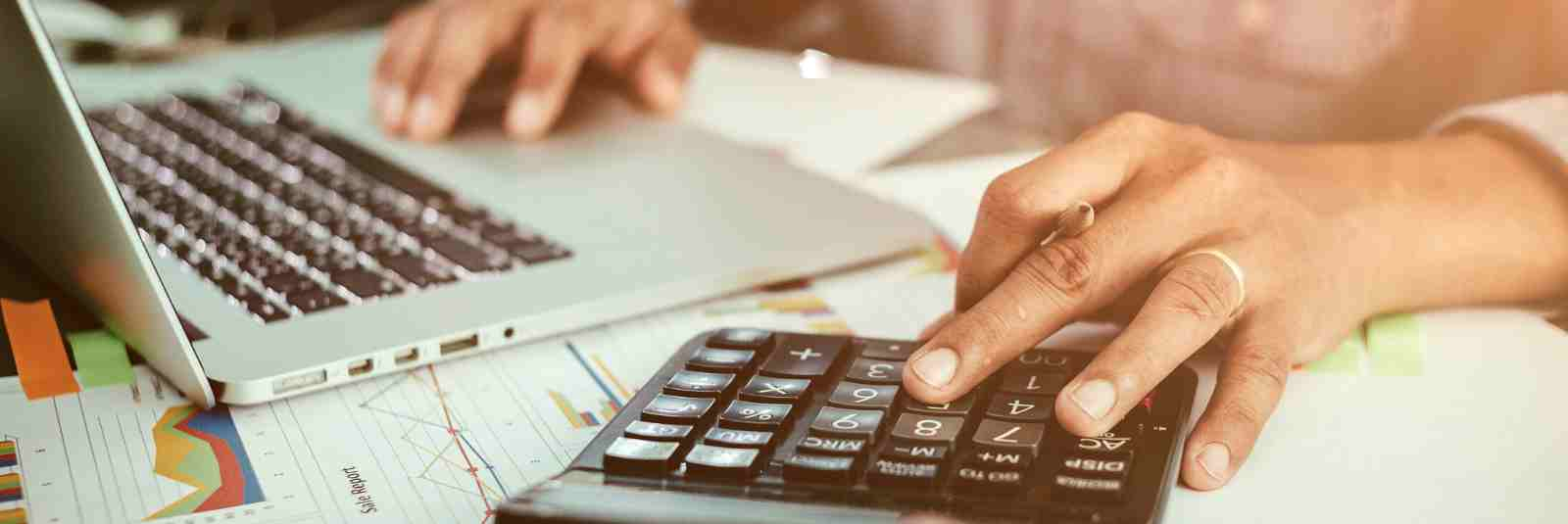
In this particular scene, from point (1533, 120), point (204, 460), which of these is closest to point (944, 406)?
point (204, 460)

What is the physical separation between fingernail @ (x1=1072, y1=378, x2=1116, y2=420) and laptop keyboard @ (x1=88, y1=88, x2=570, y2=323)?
0.26 meters

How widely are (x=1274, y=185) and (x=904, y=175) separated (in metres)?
0.27

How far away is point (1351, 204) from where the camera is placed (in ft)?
1.89

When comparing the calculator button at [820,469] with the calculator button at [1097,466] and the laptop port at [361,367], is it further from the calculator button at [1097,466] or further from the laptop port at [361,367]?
the laptop port at [361,367]

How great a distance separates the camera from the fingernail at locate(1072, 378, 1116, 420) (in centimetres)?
Answer: 44

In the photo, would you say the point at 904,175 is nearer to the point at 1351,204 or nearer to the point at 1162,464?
the point at 1351,204

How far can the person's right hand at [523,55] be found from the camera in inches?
33.1

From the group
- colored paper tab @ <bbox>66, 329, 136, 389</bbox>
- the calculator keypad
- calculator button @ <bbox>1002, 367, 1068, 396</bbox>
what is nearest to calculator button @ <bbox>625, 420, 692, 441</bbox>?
the calculator keypad

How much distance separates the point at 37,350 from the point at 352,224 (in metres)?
0.15

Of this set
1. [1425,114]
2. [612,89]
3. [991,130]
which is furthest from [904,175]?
[1425,114]

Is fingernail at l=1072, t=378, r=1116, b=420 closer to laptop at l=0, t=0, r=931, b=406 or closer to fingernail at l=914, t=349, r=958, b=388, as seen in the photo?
fingernail at l=914, t=349, r=958, b=388

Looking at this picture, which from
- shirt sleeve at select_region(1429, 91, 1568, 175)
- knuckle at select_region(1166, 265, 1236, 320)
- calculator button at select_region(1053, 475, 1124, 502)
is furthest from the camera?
shirt sleeve at select_region(1429, 91, 1568, 175)

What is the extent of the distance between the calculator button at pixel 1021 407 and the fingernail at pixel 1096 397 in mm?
11

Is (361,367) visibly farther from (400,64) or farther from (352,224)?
(400,64)
